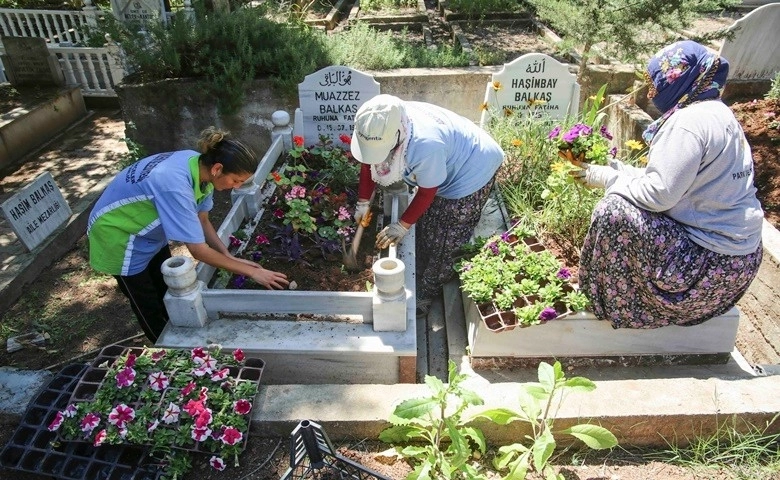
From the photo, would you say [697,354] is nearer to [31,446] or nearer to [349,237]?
[349,237]

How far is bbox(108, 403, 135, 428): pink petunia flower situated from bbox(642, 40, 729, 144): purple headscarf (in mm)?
2660

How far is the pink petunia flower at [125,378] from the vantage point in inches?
79.4

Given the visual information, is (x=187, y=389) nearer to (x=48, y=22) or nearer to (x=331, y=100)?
(x=331, y=100)

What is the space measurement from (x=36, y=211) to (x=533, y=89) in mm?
4274

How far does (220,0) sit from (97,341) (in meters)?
4.99

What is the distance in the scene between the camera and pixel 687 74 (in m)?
2.26

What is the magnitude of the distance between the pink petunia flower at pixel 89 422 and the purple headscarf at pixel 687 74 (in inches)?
110

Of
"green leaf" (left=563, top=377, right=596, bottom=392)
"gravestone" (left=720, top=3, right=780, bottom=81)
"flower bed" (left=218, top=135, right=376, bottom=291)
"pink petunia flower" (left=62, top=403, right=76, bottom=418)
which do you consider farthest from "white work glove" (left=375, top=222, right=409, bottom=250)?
"gravestone" (left=720, top=3, right=780, bottom=81)

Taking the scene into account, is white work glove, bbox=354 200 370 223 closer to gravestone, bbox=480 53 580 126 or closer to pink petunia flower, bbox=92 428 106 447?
gravestone, bbox=480 53 580 126

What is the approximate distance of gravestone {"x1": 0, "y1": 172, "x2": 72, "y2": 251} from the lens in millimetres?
3758

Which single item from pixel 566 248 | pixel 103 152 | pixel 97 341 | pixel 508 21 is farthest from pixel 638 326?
pixel 508 21

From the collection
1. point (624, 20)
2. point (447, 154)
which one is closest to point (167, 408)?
point (447, 154)

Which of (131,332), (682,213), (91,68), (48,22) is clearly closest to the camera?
(682,213)

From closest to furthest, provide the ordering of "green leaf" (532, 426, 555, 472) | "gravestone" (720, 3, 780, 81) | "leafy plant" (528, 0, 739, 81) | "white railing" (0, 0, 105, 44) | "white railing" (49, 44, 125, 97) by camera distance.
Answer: "green leaf" (532, 426, 555, 472) < "leafy plant" (528, 0, 739, 81) < "gravestone" (720, 3, 780, 81) < "white railing" (49, 44, 125, 97) < "white railing" (0, 0, 105, 44)
